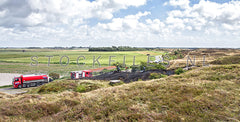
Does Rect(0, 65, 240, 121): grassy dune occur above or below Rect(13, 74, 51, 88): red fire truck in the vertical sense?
above

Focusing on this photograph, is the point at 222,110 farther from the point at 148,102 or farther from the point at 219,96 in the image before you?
the point at 148,102

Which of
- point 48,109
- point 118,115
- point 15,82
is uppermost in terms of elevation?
point 118,115

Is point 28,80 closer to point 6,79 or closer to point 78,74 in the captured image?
point 78,74

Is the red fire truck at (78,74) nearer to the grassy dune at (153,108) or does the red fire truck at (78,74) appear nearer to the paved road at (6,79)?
the paved road at (6,79)

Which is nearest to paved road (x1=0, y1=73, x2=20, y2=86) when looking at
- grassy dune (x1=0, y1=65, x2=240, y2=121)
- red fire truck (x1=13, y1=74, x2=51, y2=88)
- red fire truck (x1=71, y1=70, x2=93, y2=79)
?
red fire truck (x1=13, y1=74, x2=51, y2=88)

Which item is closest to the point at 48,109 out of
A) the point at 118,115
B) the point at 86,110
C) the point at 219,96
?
the point at 86,110

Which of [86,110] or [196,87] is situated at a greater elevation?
[196,87]

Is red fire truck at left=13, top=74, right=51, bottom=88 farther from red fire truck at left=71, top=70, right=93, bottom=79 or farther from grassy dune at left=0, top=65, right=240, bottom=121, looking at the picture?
grassy dune at left=0, top=65, right=240, bottom=121

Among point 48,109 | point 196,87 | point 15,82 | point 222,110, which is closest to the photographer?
point 222,110

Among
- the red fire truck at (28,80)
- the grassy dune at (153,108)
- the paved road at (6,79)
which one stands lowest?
the paved road at (6,79)

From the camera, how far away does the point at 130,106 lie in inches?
346

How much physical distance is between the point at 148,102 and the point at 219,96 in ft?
13.6

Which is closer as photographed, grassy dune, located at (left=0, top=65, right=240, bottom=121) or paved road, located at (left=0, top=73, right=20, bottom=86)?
grassy dune, located at (left=0, top=65, right=240, bottom=121)

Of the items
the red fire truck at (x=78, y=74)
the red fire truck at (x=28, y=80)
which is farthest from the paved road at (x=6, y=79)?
the red fire truck at (x=78, y=74)
